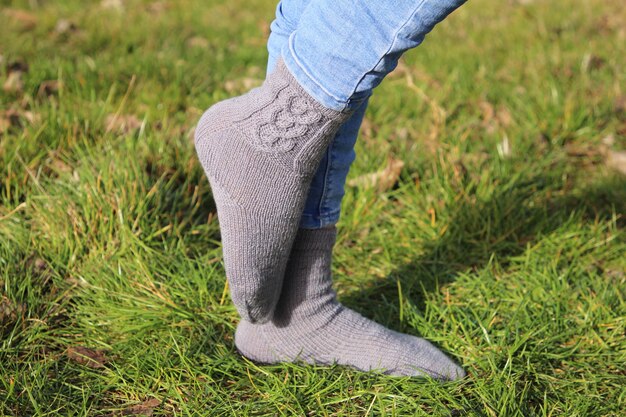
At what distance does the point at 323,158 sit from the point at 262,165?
0.45 ft

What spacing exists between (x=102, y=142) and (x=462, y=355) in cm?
109

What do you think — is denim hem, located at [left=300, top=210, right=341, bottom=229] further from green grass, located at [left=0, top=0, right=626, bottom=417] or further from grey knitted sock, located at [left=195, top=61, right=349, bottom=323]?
green grass, located at [left=0, top=0, right=626, bottom=417]

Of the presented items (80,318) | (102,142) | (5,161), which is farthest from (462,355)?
(5,161)

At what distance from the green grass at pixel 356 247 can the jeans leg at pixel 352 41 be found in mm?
565

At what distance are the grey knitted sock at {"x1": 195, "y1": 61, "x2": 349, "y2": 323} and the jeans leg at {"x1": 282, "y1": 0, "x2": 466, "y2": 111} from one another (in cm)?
3

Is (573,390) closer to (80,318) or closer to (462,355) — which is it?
(462,355)

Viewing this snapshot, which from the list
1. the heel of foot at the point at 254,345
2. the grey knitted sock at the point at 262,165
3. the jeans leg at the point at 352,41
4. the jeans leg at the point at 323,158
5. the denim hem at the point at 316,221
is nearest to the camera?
the jeans leg at the point at 352,41

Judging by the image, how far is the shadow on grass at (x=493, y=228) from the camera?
175 cm

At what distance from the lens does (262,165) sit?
1.21 meters

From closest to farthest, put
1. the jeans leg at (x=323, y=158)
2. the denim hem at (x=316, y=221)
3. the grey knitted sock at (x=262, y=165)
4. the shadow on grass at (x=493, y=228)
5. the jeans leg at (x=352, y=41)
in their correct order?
the jeans leg at (x=352, y=41)
the grey knitted sock at (x=262, y=165)
the jeans leg at (x=323, y=158)
the denim hem at (x=316, y=221)
the shadow on grass at (x=493, y=228)

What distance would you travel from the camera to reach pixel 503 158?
86.6 inches

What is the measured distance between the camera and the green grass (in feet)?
4.51

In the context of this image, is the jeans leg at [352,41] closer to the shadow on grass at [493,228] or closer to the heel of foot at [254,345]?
the heel of foot at [254,345]

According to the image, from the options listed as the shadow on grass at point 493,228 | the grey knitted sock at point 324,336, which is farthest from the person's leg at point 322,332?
the shadow on grass at point 493,228
